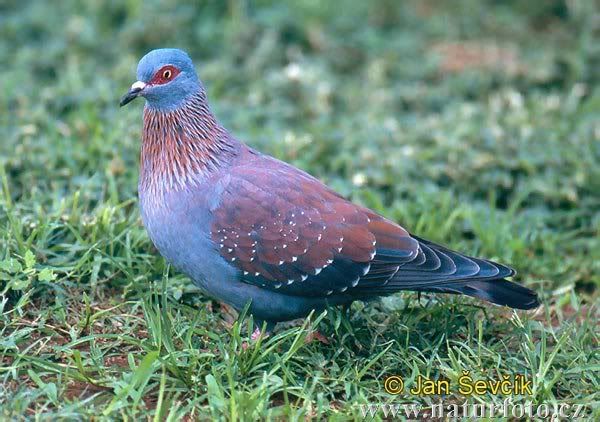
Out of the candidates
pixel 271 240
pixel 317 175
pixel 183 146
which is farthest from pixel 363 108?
pixel 271 240

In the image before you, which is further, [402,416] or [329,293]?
[329,293]

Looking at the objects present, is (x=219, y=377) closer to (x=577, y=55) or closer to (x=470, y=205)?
(x=470, y=205)

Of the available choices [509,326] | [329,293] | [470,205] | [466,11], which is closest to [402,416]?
[329,293]

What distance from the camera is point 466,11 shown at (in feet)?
29.8

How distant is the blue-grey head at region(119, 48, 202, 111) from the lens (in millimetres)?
4793

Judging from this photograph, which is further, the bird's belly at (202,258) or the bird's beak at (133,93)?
the bird's beak at (133,93)

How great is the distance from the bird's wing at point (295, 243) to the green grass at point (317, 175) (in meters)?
0.27

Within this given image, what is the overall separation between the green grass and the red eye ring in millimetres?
872

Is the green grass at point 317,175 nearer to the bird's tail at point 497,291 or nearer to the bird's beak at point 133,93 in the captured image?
the bird's tail at point 497,291

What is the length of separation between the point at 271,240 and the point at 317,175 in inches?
79.9

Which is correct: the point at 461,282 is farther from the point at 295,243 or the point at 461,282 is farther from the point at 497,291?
the point at 295,243

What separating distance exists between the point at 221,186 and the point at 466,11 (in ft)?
17.0

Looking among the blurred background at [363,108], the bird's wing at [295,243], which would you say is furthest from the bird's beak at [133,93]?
the blurred background at [363,108]

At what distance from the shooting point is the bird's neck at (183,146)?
15.6ft
